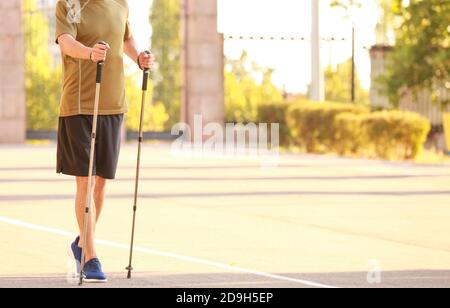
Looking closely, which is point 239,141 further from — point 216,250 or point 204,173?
point 216,250

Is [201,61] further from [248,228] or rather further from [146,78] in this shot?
[146,78]

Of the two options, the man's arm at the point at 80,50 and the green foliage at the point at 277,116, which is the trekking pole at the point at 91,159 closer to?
the man's arm at the point at 80,50

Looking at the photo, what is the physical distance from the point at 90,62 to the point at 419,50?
25197mm

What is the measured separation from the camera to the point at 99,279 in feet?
32.8

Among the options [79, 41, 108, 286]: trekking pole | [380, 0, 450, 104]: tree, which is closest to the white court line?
[79, 41, 108, 286]: trekking pole

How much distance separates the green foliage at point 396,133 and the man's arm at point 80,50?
18.3 m

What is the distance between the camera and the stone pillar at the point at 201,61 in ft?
125

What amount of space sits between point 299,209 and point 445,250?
14.1ft

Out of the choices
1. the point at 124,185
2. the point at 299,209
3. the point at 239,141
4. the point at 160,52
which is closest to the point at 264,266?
the point at 299,209

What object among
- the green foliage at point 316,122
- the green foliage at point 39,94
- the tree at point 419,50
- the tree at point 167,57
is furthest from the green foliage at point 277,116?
the tree at point 167,57

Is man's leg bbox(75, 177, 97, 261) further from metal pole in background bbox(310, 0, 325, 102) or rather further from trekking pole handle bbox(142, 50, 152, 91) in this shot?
metal pole in background bbox(310, 0, 325, 102)

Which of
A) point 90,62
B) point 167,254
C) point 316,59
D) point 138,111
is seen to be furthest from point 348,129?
point 138,111

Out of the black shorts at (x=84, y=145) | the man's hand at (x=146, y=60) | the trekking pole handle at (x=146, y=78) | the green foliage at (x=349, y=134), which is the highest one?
the man's hand at (x=146, y=60)
